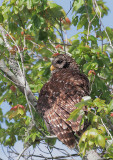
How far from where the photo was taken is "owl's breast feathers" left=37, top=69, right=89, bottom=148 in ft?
16.9

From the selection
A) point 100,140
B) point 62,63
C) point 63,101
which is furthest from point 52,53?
point 100,140

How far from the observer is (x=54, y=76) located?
626 centimetres

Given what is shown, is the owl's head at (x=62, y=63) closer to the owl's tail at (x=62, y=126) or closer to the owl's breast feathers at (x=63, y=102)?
the owl's breast feathers at (x=63, y=102)

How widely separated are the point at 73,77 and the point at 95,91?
1.77ft

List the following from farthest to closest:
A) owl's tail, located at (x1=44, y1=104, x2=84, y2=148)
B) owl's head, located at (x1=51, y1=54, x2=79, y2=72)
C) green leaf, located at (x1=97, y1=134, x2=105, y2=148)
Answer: owl's head, located at (x1=51, y1=54, x2=79, y2=72) < owl's tail, located at (x1=44, y1=104, x2=84, y2=148) < green leaf, located at (x1=97, y1=134, x2=105, y2=148)

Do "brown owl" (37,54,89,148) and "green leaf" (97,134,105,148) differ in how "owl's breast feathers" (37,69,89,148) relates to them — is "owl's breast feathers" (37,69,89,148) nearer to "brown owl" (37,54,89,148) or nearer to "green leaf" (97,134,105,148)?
"brown owl" (37,54,89,148)

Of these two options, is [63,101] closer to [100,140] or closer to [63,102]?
[63,102]

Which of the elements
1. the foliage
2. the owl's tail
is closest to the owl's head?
the foliage

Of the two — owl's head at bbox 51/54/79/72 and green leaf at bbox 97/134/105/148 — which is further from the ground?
owl's head at bbox 51/54/79/72

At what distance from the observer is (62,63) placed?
690 cm

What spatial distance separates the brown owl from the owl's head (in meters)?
0.47

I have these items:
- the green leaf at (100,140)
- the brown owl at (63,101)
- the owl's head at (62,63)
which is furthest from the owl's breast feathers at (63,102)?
the green leaf at (100,140)

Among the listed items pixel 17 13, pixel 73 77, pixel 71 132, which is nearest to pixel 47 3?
pixel 17 13

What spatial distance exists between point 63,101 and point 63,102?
0.07 ft
